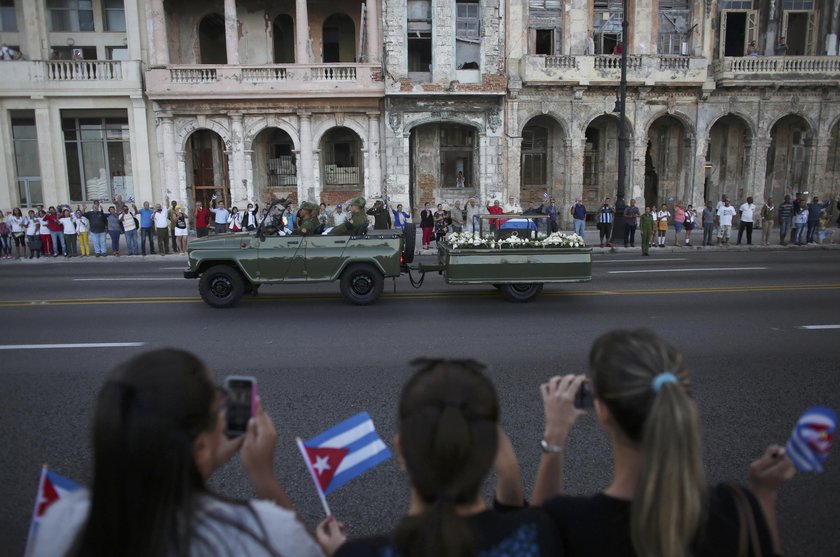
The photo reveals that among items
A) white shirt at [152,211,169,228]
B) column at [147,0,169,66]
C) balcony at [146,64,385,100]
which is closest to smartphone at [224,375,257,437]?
white shirt at [152,211,169,228]

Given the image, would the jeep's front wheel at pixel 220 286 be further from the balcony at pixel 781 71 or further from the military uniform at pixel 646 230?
the balcony at pixel 781 71

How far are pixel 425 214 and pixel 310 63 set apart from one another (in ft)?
31.7

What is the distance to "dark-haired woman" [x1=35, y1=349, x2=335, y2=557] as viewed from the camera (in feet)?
5.15

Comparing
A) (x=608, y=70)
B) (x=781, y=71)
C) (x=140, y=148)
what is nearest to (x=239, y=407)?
(x=140, y=148)

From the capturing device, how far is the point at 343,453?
2.32 m

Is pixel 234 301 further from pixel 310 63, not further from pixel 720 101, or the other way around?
pixel 720 101

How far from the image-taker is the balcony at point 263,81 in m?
25.4

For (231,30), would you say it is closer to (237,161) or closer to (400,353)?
(237,161)

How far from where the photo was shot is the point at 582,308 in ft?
34.1

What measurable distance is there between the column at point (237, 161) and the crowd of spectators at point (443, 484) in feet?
84.9

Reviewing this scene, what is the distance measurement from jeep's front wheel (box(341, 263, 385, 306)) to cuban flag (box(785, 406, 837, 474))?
9207mm

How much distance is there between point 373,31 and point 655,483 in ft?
87.4

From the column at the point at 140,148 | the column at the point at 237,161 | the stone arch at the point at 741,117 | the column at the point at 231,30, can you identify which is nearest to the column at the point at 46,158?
the column at the point at 140,148

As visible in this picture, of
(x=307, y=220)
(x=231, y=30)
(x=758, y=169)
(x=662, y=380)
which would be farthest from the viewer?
(x=758, y=169)
